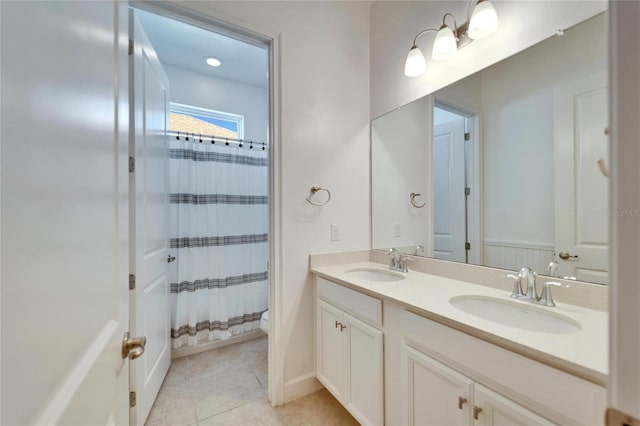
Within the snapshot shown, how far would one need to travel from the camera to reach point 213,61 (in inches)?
104

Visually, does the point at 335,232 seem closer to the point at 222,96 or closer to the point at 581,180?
the point at 581,180

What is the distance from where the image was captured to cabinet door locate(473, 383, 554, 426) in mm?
729

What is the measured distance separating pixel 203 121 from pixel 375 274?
8.21ft

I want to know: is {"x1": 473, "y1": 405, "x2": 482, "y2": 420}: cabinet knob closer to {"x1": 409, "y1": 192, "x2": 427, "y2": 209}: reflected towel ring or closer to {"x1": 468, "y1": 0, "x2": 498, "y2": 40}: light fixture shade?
{"x1": 409, "y1": 192, "x2": 427, "y2": 209}: reflected towel ring

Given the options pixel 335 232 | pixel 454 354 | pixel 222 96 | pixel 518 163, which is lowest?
pixel 454 354

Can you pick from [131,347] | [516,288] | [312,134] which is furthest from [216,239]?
[516,288]

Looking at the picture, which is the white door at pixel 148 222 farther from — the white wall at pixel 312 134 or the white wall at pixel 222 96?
the white wall at pixel 222 96

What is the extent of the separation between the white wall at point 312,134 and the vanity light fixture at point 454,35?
496mm

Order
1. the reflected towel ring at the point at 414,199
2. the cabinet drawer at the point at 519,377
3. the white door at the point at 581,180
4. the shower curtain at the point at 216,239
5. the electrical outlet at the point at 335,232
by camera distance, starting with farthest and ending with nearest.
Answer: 1. the shower curtain at the point at 216,239
2. the electrical outlet at the point at 335,232
3. the reflected towel ring at the point at 414,199
4. the white door at the point at 581,180
5. the cabinet drawer at the point at 519,377

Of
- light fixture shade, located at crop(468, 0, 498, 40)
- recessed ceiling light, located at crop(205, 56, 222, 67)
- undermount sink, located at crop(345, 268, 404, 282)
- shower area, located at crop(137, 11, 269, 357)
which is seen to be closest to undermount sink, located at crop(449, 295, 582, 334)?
undermount sink, located at crop(345, 268, 404, 282)

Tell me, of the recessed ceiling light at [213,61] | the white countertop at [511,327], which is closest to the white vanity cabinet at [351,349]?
the white countertop at [511,327]

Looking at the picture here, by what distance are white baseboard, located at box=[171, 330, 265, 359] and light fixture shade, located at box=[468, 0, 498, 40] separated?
9.29ft

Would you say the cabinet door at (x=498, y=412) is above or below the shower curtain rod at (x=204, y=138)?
below

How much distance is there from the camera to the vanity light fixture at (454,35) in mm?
1243
